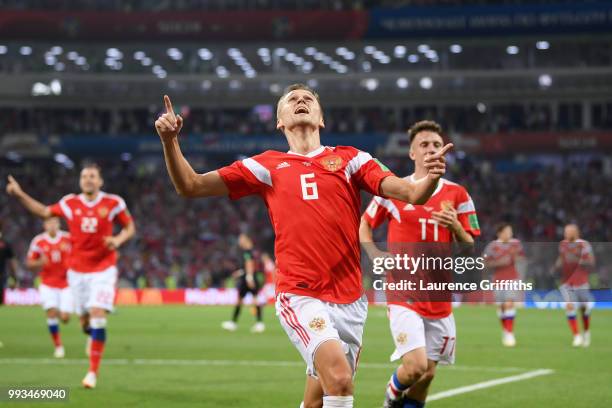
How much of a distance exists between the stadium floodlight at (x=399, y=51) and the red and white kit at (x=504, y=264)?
49768 mm

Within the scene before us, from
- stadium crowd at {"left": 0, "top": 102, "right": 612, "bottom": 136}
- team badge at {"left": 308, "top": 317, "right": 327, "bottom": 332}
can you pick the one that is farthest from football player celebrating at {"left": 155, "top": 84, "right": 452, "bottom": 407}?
stadium crowd at {"left": 0, "top": 102, "right": 612, "bottom": 136}

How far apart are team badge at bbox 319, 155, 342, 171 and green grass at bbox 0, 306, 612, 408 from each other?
5087 mm

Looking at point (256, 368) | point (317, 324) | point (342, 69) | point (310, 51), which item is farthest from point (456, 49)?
point (317, 324)

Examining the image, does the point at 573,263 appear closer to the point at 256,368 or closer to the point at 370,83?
the point at 256,368

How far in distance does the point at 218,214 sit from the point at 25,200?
1498 inches

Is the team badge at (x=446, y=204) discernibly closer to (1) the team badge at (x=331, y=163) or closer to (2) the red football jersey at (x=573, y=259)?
(2) the red football jersey at (x=573, y=259)

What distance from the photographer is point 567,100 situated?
57156 millimetres

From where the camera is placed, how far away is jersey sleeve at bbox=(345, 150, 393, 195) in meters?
6.85

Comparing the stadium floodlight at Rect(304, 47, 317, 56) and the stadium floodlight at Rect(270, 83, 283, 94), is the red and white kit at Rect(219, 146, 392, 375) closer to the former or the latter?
the stadium floodlight at Rect(270, 83, 283, 94)

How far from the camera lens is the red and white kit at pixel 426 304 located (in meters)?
9.12

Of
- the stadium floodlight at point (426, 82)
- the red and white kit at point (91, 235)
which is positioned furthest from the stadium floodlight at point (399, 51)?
the red and white kit at point (91, 235)

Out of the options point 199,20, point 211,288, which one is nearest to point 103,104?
point 199,20

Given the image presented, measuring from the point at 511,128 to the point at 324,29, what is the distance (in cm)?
1165

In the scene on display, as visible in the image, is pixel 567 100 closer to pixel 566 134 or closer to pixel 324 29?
pixel 566 134
